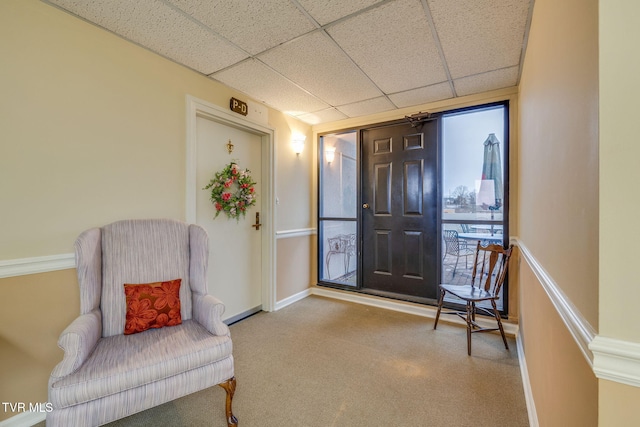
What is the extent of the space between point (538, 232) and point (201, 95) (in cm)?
270

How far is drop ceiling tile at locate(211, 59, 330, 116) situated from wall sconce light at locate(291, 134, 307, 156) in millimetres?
342

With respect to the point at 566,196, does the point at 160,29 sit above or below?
above

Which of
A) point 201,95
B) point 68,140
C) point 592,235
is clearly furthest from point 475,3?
point 68,140

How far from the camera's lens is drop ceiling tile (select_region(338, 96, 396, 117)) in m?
2.96

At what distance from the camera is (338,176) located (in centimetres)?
374

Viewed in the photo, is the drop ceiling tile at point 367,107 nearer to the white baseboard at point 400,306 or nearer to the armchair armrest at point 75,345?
the white baseboard at point 400,306

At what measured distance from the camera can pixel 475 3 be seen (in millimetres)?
1550

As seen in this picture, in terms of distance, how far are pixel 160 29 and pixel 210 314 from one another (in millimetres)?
1888

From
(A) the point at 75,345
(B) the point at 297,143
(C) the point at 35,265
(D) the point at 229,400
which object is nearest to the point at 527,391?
(D) the point at 229,400

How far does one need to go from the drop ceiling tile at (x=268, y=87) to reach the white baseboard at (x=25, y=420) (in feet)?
8.68

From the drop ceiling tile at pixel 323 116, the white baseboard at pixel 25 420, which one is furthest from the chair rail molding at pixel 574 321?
the drop ceiling tile at pixel 323 116

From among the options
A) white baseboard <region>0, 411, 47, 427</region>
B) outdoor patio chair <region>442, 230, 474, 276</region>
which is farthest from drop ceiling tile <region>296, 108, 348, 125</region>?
white baseboard <region>0, 411, 47, 427</region>

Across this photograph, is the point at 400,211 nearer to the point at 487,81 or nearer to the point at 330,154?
the point at 330,154

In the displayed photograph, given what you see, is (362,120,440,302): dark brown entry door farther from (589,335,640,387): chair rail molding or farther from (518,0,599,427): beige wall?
(589,335,640,387): chair rail molding
